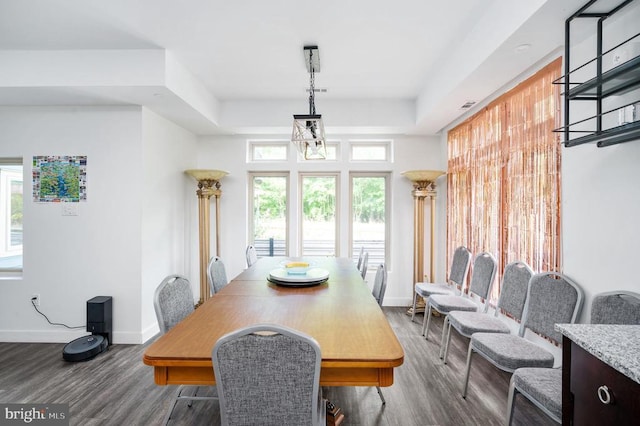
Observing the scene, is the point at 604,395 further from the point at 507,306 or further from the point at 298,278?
the point at 298,278

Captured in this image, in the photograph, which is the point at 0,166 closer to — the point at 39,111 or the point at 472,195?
the point at 39,111

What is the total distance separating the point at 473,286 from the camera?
9.94 ft

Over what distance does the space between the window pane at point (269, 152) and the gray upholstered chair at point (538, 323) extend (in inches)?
136

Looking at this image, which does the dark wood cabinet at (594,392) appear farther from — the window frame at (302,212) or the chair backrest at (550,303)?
the window frame at (302,212)

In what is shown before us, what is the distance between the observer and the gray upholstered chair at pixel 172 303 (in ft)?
5.57

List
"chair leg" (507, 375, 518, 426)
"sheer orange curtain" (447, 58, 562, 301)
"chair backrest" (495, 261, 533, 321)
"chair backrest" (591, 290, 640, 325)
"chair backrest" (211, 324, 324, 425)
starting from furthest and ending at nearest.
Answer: "chair backrest" (495, 261, 533, 321), "sheer orange curtain" (447, 58, 562, 301), "chair leg" (507, 375, 518, 426), "chair backrest" (591, 290, 640, 325), "chair backrest" (211, 324, 324, 425)

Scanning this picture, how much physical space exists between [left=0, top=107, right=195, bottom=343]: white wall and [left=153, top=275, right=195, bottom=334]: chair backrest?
1510mm

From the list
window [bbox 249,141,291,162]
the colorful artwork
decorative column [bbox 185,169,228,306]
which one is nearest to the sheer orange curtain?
window [bbox 249,141,291,162]

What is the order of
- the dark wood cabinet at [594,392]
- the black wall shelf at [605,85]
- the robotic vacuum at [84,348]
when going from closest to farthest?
the dark wood cabinet at [594,392]
the black wall shelf at [605,85]
the robotic vacuum at [84,348]

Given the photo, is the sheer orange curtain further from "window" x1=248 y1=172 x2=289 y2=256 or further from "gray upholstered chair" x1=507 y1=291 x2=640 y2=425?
"window" x1=248 y1=172 x2=289 y2=256

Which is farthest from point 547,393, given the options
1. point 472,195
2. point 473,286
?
point 472,195

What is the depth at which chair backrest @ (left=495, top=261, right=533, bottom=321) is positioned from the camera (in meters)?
2.28

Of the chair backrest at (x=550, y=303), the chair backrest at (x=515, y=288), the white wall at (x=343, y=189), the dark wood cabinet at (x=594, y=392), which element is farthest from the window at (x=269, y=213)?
the dark wood cabinet at (x=594, y=392)

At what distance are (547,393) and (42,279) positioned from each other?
436 centimetres
